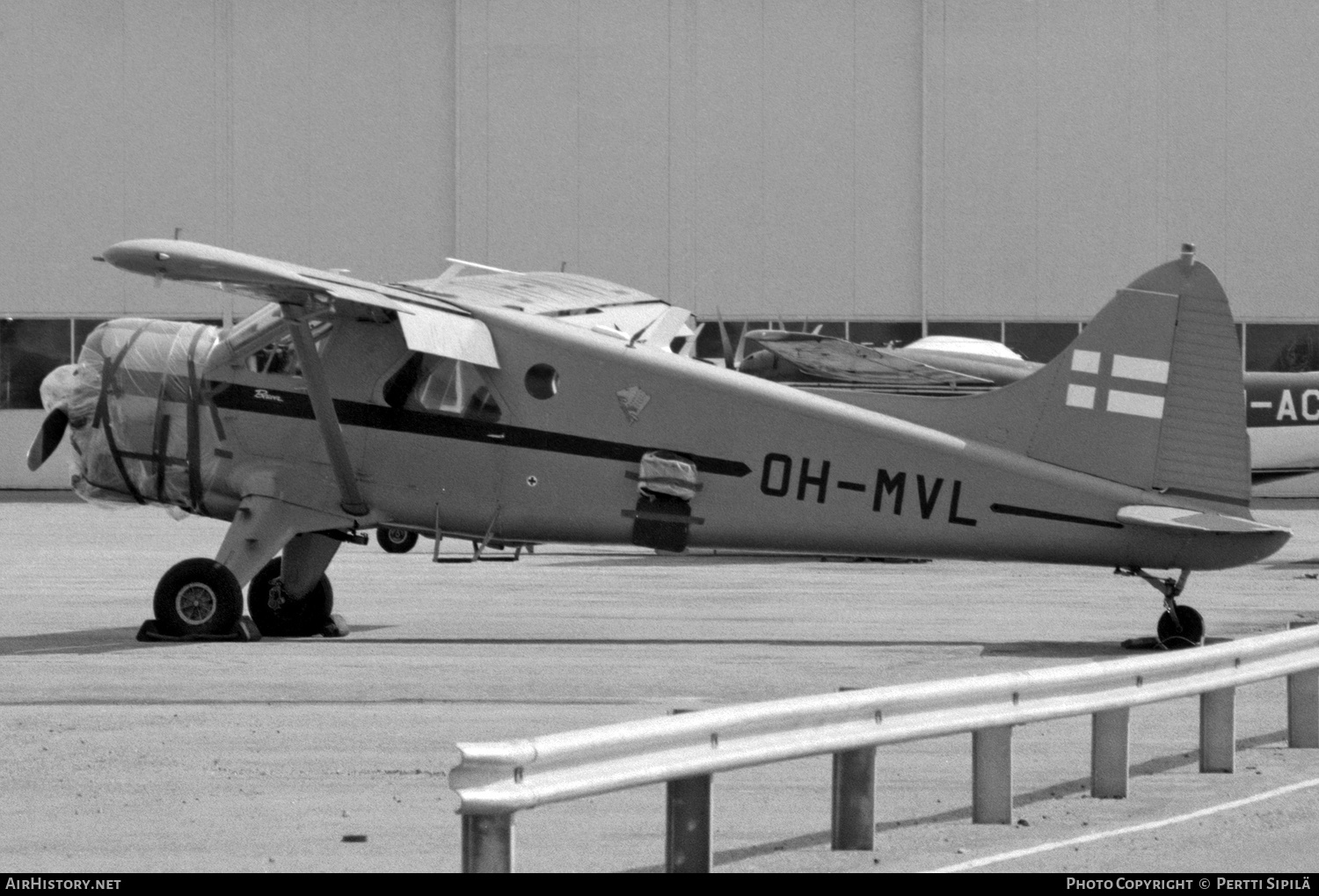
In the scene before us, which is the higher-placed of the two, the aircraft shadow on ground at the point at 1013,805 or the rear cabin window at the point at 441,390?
the rear cabin window at the point at 441,390

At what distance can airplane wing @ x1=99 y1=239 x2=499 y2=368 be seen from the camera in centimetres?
1228

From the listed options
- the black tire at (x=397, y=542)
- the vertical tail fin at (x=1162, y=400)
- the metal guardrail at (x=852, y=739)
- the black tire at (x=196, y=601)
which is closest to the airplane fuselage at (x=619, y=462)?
the vertical tail fin at (x=1162, y=400)

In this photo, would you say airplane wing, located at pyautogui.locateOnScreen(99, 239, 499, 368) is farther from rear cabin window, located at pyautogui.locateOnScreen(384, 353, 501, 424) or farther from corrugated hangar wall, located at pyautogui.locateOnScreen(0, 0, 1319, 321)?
corrugated hangar wall, located at pyautogui.locateOnScreen(0, 0, 1319, 321)

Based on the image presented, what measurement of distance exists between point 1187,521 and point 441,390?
16.9 ft

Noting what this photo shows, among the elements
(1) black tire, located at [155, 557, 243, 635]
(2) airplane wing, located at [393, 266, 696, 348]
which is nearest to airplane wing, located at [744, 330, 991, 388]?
(2) airplane wing, located at [393, 266, 696, 348]

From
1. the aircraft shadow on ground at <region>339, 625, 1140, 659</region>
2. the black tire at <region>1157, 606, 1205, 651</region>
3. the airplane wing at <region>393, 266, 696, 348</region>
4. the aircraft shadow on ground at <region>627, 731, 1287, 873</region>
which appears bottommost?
the aircraft shadow on ground at <region>339, 625, 1140, 659</region>

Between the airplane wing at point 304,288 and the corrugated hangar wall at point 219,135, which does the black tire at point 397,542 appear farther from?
the corrugated hangar wall at point 219,135

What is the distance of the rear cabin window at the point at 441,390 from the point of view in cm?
1411

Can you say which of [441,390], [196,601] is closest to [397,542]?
[441,390]

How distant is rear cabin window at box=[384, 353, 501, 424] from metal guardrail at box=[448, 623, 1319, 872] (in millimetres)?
6406

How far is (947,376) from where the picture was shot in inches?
916

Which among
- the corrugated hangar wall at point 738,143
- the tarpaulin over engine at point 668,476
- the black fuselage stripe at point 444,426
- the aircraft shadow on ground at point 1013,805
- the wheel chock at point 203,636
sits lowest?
the wheel chock at point 203,636

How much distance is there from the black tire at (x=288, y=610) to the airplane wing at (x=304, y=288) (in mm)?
2182

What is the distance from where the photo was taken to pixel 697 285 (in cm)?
4034
